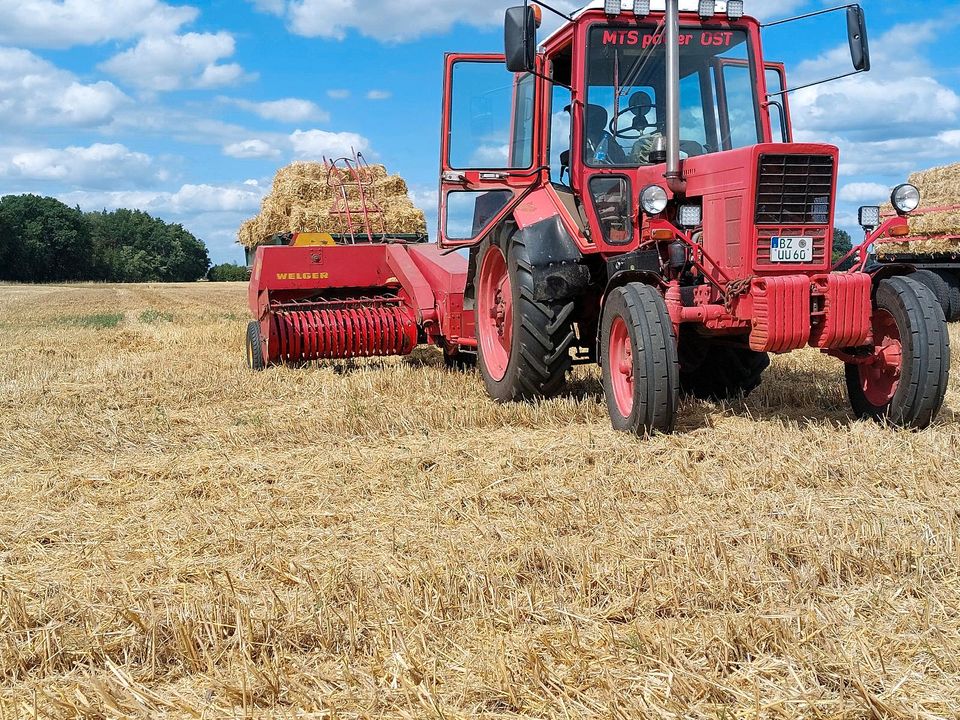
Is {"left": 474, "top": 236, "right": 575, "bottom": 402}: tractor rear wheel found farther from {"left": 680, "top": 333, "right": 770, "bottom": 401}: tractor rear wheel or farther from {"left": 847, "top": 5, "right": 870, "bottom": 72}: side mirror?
{"left": 847, "top": 5, "right": 870, "bottom": 72}: side mirror

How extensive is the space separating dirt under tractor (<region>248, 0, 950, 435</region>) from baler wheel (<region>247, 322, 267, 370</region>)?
2.00 m

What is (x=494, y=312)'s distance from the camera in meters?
6.63

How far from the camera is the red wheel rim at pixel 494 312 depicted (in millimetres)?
6422

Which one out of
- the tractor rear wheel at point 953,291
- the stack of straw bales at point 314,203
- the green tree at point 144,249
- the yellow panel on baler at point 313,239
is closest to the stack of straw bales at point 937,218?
the tractor rear wheel at point 953,291

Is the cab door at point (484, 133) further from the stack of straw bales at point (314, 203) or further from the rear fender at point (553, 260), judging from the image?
the stack of straw bales at point (314, 203)

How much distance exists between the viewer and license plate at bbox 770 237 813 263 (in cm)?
495

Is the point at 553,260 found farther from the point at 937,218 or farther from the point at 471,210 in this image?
the point at 937,218

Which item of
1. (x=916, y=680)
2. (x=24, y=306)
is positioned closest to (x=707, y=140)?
(x=916, y=680)

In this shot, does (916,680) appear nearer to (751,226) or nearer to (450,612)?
(450,612)

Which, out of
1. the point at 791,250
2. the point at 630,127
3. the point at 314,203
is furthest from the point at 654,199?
the point at 314,203

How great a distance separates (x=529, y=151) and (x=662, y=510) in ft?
11.1

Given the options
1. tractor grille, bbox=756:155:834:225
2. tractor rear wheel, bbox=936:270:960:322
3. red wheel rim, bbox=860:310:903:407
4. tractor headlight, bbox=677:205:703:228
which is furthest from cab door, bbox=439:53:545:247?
tractor rear wheel, bbox=936:270:960:322

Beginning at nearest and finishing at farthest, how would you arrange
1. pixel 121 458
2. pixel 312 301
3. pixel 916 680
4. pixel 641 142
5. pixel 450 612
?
pixel 916 680
pixel 450 612
pixel 121 458
pixel 641 142
pixel 312 301

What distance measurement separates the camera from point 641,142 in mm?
5625
